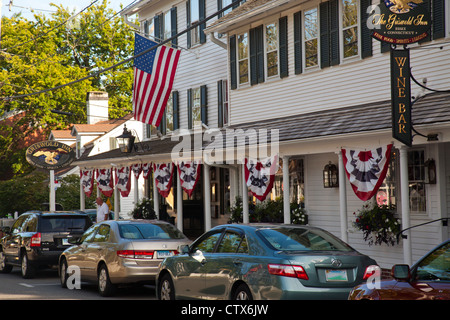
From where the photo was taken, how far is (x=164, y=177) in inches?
922

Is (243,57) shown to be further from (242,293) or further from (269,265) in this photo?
(269,265)

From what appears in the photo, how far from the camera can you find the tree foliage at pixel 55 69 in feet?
151

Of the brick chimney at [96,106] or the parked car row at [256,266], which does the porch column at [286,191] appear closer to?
the parked car row at [256,266]

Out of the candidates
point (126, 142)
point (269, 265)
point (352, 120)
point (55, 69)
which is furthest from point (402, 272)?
point (55, 69)

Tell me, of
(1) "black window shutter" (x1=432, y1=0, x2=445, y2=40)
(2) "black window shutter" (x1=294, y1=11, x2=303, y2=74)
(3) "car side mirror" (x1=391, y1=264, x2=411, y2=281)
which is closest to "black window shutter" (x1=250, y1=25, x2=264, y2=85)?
(2) "black window shutter" (x1=294, y1=11, x2=303, y2=74)

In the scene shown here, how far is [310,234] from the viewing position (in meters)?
10.2

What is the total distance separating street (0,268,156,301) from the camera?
13950 mm

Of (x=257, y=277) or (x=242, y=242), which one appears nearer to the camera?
(x=257, y=277)

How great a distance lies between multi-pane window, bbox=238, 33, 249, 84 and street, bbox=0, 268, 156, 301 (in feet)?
26.8

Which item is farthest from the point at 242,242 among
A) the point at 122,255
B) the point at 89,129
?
the point at 89,129

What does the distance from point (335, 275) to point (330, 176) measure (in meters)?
9.46

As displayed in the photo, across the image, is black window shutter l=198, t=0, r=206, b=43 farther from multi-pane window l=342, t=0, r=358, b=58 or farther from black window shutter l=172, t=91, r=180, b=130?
multi-pane window l=342, t=0, r=358, b=58
